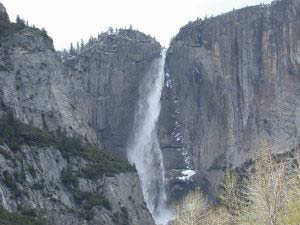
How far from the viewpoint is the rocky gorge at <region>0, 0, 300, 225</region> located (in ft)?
293

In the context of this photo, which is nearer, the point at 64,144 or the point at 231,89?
the point at 64,144

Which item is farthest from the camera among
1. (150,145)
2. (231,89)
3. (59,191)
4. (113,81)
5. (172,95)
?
(113,81)

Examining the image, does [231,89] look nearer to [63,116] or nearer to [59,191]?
[63,116]

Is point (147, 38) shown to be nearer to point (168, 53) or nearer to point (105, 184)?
point (168, 53)

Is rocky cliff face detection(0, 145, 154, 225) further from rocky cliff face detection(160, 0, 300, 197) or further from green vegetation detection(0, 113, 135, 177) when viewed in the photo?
Result: rocky cliff face detection(160, 0, 300, 197)

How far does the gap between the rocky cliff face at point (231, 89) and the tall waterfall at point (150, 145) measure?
2180mm

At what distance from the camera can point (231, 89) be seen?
12394 cm

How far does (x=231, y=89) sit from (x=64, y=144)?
48036 millimetres

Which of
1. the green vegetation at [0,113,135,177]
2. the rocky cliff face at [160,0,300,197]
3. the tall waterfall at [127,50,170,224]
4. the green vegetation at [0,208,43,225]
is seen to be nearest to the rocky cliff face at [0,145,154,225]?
the green vegetation at [0,113,135,177]

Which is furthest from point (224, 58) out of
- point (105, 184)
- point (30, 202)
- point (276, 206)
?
point (276, 206)

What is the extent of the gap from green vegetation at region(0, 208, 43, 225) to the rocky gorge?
16968mm

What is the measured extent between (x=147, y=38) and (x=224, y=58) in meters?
25.2

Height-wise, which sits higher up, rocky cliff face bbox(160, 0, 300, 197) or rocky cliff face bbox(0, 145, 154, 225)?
rocky cliff face bbox(160, 0, 300, 197)

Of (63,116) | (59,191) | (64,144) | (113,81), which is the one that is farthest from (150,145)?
(59,191)
